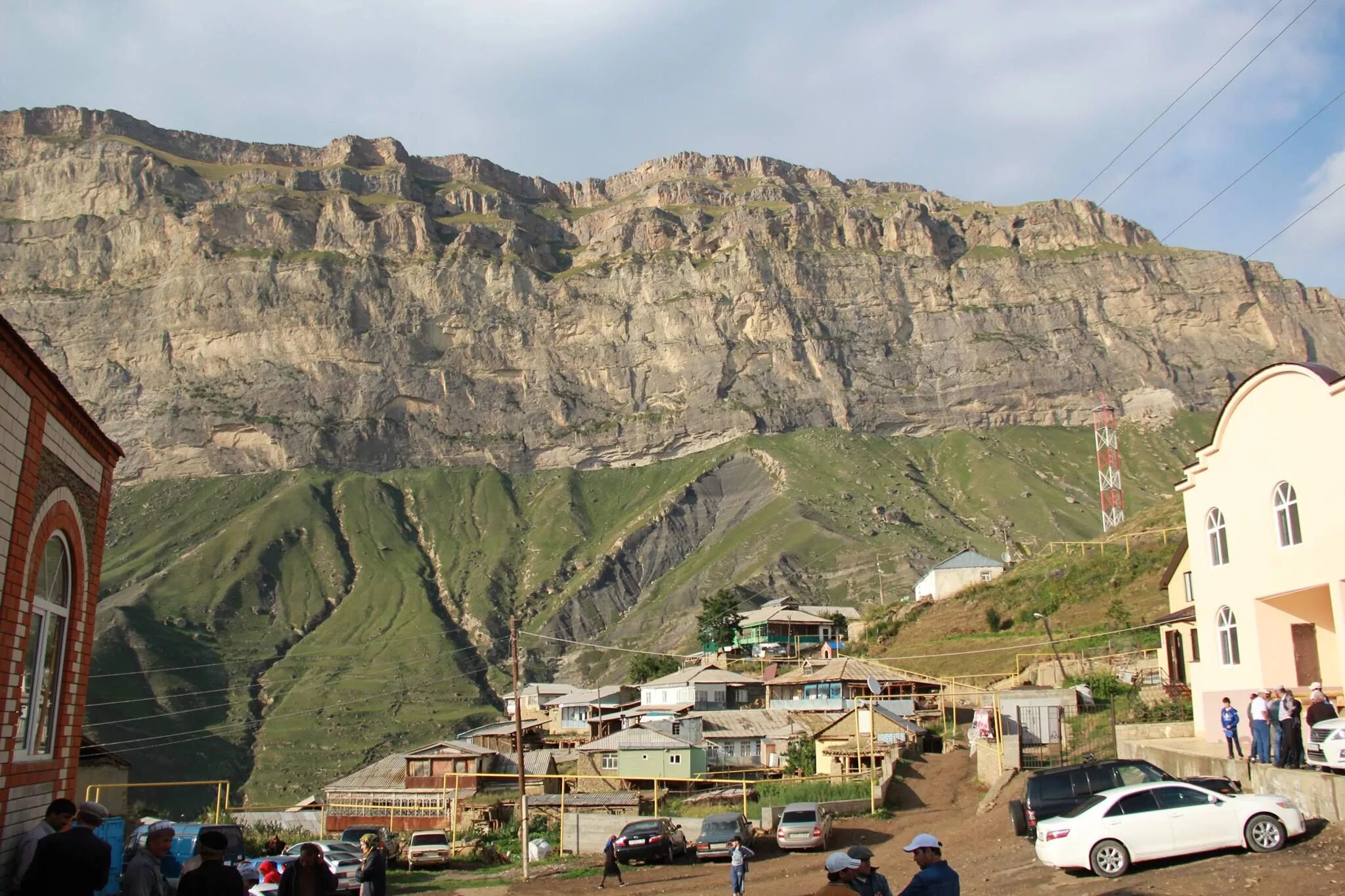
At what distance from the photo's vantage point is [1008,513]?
443 ft

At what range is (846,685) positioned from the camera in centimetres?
5128

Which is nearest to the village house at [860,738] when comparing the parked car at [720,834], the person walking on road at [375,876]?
the parked car at [720,834]

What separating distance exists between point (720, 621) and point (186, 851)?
240ft

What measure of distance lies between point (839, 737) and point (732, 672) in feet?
91.4

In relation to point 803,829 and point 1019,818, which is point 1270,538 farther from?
point 803,829

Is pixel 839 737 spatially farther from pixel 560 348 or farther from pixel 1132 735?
pixel 560 348

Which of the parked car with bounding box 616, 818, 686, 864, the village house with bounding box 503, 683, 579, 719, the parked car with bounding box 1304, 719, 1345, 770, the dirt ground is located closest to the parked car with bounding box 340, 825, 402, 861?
the dirt ground

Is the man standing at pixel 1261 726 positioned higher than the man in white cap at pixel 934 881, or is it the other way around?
the man standing at pixel 1261 726

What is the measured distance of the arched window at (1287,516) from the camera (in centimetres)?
2098

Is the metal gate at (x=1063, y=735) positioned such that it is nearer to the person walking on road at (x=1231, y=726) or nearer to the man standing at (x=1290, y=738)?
the person walking on road at (x=1231, y=726)

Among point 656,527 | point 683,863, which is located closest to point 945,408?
point 656,527

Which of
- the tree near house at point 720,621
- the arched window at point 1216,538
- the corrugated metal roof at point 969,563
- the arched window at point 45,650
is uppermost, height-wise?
the corrugated metal roof at point 969,563

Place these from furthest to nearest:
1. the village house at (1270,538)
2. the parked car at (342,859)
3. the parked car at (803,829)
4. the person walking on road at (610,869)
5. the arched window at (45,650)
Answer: the parked car at (803,829) → the person walking on road at (610,869) → the parked car at (342,859) → the village house at (1270,538) → the arched window at (45,650)

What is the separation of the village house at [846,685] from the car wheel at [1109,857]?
103 feet
